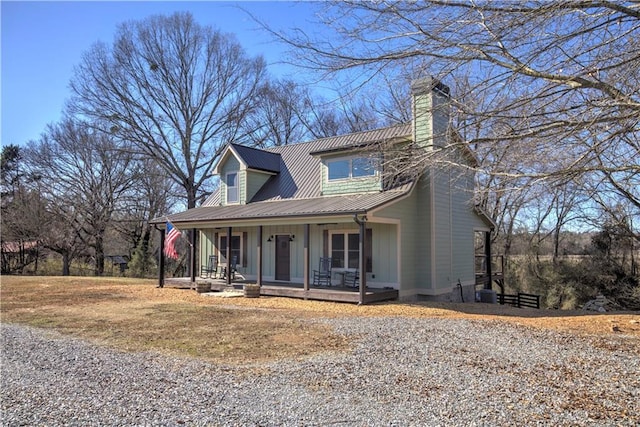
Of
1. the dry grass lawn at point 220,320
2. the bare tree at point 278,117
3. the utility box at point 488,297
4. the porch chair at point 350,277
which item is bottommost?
the utility box at point 488,297

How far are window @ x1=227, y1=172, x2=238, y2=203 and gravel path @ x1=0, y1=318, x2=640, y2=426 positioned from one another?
11.6 meters

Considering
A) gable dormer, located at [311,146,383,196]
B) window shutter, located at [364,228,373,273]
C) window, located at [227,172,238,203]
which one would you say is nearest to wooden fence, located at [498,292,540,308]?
window shutter, located at [364,228,373,273]

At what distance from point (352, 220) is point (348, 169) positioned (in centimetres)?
335

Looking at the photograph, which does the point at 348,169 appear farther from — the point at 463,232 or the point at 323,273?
the point at 463,232

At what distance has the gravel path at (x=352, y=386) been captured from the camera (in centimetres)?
404

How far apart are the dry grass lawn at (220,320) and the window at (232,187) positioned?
16.9 ft

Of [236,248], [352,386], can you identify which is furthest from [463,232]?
[352,386]

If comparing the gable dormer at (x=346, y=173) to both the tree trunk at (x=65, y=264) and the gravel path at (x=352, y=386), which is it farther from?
the tree trunk at (x=65, y=264)

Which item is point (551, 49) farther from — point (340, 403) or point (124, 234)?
point (124, 234)

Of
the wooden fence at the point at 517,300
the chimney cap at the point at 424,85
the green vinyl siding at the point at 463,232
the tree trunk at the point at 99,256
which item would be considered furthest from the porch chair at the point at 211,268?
the chimney cap at the point at 424,85

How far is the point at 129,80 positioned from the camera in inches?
1035

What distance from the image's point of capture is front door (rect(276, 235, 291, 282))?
16.2 meters

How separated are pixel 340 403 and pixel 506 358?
2939 millimetres

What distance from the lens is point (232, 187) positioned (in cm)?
1870
